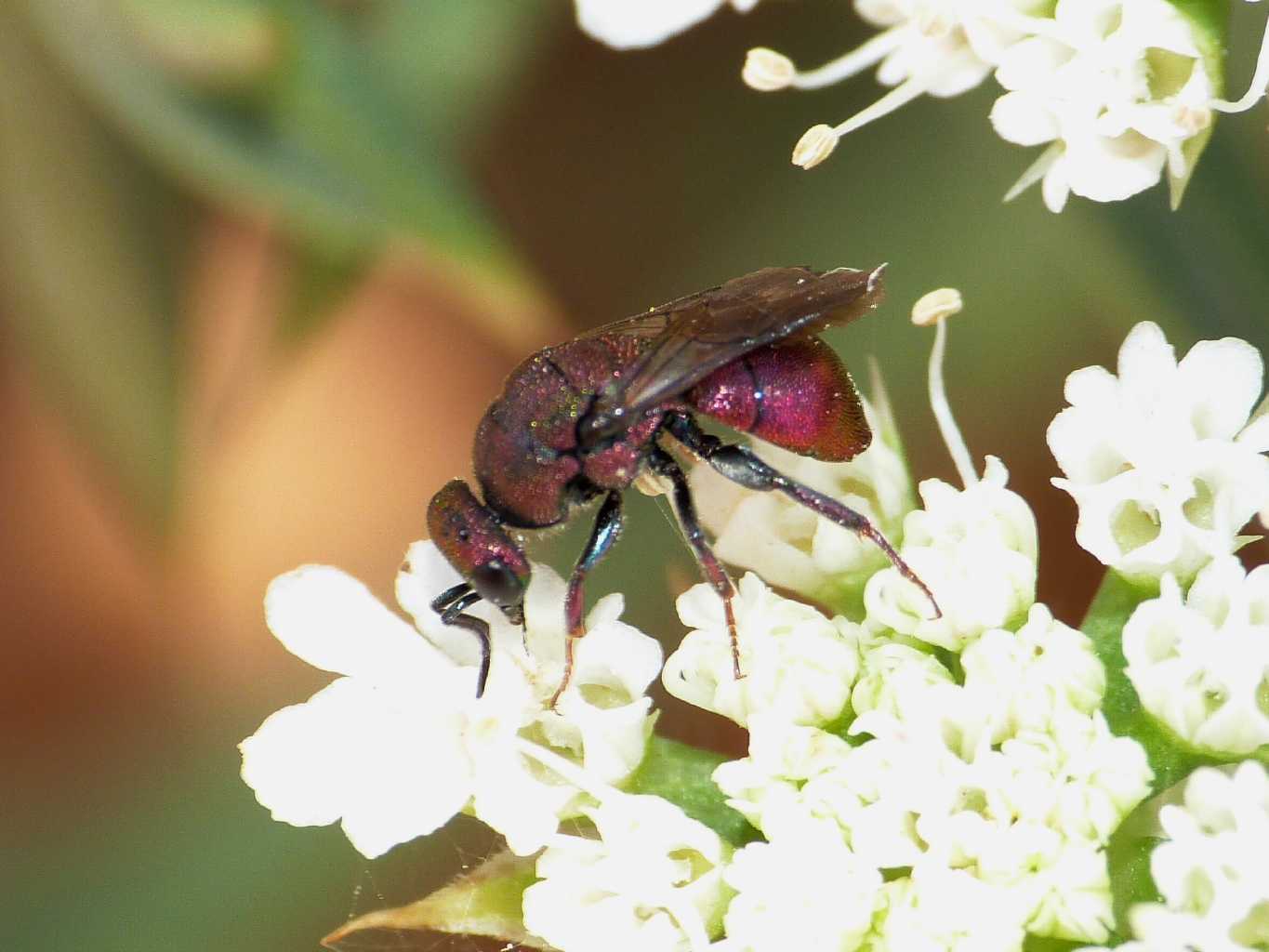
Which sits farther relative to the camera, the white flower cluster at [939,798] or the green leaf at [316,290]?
the green leaf at [316,290]

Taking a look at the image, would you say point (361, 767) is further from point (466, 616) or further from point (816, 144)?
point (816, 144)

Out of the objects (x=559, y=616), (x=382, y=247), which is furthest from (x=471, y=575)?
(x=382, y=247)

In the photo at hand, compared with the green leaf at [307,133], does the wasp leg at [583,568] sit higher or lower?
lower

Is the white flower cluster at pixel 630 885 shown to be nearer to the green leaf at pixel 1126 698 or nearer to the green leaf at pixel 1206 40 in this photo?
the green leaf at pixel 1126 698

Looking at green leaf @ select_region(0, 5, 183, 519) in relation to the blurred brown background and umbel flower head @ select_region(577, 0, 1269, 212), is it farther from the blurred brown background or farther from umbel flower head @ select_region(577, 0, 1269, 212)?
umbel flower head @ select_region(577, 0, 1269, 212)

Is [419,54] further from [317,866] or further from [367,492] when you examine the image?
[317,866]

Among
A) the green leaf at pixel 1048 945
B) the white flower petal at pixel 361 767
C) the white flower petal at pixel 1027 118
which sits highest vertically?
the white flower petal at pixel 1027 118

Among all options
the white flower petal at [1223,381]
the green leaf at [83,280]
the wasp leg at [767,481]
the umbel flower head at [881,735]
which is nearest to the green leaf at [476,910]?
the umbel flower head at [881,735]

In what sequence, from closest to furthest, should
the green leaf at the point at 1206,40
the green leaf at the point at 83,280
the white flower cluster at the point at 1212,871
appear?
the white flower cluster at the point at 1212,871 → the green leaf at the point at 1206,40 → the green leaf at the point at 83,280
